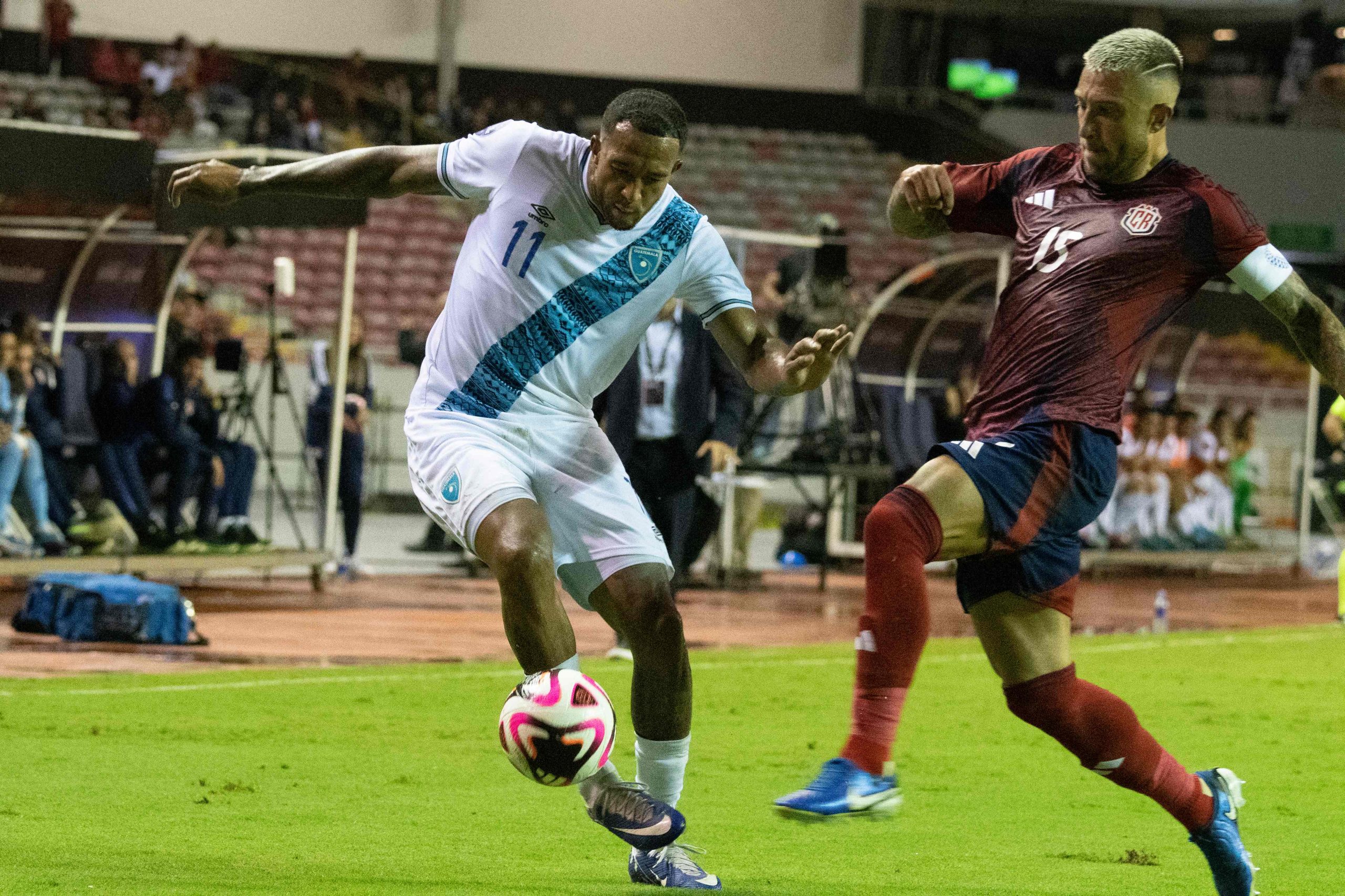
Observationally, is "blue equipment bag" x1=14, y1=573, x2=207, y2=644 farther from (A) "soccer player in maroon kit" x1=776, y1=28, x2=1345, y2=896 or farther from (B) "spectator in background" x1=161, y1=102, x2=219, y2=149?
(B) "spectator in background" x1=161, y1=102, x2=219, y2=149

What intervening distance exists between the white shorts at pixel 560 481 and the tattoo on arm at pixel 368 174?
0.66 metres

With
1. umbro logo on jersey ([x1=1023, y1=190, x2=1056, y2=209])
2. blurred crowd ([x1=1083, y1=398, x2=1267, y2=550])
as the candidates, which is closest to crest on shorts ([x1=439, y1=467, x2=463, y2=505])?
umbro logo on jersey ([x1=1023, y1=190, x2=1056, y2=209])

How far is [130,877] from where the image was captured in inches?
191

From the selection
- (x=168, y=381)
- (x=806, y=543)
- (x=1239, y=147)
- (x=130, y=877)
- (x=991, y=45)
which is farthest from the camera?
(x=991, y=45)

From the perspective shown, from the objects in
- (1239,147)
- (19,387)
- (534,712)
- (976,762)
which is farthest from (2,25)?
(534,712)

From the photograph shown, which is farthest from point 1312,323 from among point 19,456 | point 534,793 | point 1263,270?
point 19,456

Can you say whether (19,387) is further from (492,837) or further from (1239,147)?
(1239,147)

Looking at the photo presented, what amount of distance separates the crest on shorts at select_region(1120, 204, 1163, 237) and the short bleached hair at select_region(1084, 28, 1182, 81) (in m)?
0.35

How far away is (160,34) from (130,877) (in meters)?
26.6

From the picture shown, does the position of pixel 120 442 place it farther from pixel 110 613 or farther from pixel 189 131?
pixel 189 131

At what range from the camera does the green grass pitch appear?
17.1 feet

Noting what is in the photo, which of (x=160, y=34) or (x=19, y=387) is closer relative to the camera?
(x=19, y=387)

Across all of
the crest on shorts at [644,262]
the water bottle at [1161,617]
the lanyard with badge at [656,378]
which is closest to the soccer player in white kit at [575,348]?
the crest on shorts at [644,262]

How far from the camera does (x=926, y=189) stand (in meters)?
4.86
